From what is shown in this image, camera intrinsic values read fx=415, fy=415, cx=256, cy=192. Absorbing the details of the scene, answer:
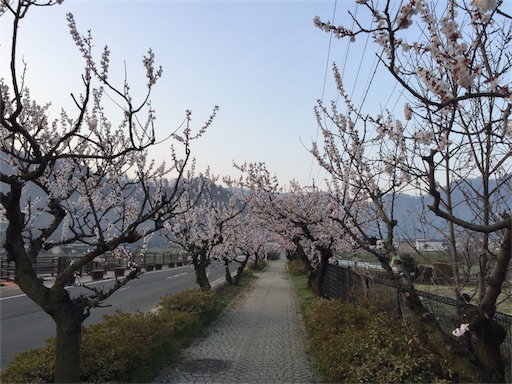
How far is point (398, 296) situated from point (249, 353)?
3.34 meters

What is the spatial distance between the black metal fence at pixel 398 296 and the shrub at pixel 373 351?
1.53 feet

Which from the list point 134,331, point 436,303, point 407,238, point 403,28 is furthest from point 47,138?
point 436,303

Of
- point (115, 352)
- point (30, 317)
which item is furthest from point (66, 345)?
point (30, 317)

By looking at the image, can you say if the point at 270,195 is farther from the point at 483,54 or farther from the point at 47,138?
the point at 483,54

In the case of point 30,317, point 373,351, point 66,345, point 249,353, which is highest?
point 66,345

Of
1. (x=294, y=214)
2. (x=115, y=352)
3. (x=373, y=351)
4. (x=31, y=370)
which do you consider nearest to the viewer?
(x=31, y=370)

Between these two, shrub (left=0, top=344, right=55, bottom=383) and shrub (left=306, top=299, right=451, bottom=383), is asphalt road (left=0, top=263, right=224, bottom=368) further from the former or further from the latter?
shrub (left=306, top=299, right=451, bottom=383)

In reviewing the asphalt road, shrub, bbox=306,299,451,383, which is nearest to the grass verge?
the asphalt road

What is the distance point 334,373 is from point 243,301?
38.8 feet

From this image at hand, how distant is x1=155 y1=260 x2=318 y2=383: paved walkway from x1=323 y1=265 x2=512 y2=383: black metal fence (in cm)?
180

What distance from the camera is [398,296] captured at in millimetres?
7773

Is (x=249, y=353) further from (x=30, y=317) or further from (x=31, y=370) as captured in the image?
(x=30, y=317)

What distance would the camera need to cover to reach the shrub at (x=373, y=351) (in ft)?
17.3

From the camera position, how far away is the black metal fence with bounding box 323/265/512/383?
4711 mm
